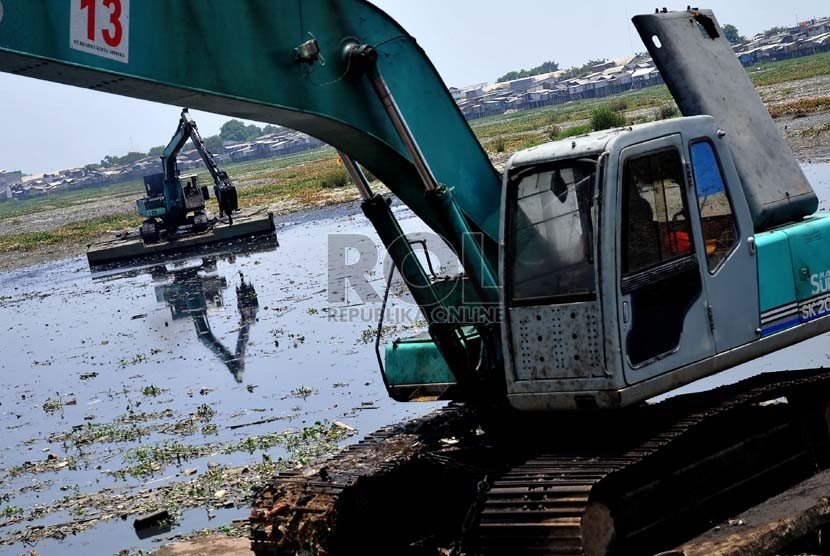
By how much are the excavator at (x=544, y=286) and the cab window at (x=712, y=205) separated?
0.02 meters

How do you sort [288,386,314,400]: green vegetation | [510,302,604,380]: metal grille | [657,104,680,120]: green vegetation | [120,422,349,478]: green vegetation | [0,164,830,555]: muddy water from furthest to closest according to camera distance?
1. [657,104,680,120]: green vegetation
2. [288,386,314,400]: green vegetation
3. [0,164,830,555]: muddy water
4. [120,422,349,478]: green vegetation
5. [510,302,604,380]: metal grille

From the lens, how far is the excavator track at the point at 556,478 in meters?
7.31

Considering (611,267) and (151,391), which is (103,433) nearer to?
(151,391)

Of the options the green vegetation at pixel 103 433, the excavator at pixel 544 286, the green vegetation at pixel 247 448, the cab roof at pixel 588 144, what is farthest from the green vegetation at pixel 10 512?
the cab roof at pixel 588 144

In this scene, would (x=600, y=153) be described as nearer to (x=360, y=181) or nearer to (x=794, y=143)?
(x=360, y=181)

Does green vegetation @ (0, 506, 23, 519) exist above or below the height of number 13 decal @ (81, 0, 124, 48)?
below

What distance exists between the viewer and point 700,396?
8.80 meters

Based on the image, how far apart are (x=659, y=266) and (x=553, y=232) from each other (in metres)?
0.71

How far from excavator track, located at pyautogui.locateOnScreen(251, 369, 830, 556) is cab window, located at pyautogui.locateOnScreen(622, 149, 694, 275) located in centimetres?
107

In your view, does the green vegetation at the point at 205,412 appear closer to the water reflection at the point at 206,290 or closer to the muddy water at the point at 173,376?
the muddy water at the point at 173,376

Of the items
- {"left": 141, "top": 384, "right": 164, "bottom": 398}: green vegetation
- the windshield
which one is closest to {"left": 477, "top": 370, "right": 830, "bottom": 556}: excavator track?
the windshield

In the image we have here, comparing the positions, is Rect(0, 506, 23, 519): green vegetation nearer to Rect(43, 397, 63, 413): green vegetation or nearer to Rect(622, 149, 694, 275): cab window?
Rect(43, 397, 63, 413): green vegetation

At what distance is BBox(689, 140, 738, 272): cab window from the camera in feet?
27.5

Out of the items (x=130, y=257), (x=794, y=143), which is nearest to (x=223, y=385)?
(x=794, y=143)
